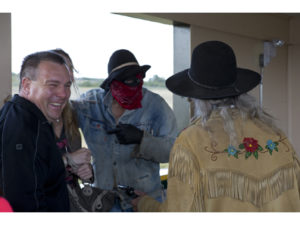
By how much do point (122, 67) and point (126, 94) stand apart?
0.52 feet

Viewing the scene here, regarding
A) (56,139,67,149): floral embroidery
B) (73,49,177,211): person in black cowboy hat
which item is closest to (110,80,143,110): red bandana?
(73,49,177,211): person in black cowboy hat

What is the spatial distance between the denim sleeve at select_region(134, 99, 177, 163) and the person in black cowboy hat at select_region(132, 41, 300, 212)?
61 centimetres

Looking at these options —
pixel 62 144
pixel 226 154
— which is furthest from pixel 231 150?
pixel 62 144

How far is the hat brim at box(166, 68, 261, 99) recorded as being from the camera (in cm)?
151

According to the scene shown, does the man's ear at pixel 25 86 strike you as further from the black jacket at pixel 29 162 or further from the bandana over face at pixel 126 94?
the bandana over face at pixel 126 94

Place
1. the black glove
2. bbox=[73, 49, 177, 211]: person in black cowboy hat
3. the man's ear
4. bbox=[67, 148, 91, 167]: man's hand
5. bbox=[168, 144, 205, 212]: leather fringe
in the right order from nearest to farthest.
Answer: bbox=[168, 144, 205, 212]: leather fringe
the man's ear
bbox=[67, 148, 91, 167]: man's hand
the black glove
bbox=[73, 49, 177, 211]: person in black cowboy hat

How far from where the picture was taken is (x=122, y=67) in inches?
86.0

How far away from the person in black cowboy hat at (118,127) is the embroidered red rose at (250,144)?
0.76 m

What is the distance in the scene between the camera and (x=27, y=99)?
152 cm

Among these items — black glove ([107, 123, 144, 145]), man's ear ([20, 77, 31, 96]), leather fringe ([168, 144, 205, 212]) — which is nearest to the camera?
leather fringe ([168, 144, 205, 212])

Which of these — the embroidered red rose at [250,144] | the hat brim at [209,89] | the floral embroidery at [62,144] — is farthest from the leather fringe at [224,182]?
the floral embroidery at [62,144]

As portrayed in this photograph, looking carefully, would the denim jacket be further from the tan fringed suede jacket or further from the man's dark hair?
the tan fringed suede jacket

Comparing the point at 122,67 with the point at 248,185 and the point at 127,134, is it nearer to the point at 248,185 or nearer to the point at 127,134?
the point at 127,134

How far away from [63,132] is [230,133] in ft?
2.75
